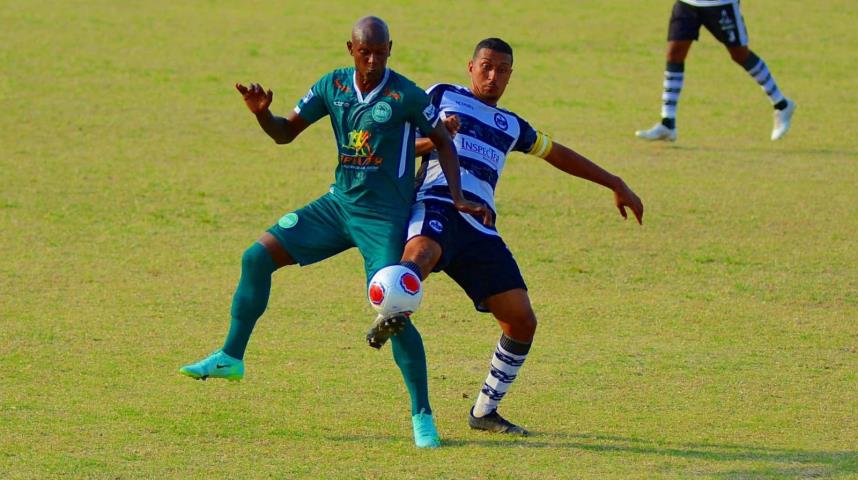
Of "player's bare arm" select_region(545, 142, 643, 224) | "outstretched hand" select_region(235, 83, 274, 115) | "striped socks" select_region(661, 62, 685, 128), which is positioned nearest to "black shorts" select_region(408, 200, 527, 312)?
"player's bare arm" select_region(545, 142, 643, 224)

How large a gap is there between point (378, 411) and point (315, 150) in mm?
8792

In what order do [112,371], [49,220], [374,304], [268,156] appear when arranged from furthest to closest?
1. [268,156]
2. [49,220]
3. [112,371]
4. [374,304]

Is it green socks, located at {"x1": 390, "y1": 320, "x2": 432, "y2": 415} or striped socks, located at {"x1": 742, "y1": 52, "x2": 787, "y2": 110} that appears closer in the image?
green socks, located at {"x1": 390, "y1": 320, "x2": 432, "y2": 415}

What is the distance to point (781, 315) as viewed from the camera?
36.7 ft

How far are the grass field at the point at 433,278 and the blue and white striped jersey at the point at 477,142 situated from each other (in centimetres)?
146

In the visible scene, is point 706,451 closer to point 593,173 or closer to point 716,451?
point 716,451

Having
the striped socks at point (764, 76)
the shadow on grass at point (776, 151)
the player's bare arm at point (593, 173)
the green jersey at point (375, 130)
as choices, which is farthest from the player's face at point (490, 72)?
the striped socks at point (764, 76)

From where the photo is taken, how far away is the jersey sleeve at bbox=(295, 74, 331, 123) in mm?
7887

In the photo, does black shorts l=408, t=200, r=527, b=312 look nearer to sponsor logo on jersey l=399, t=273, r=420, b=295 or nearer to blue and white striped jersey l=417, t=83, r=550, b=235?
blue and white striped jersey l=417, t=83, r=550, b=235

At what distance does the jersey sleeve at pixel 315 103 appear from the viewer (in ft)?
25.9

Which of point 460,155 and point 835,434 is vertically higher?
point 460,155

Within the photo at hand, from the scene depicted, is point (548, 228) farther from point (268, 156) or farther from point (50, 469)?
point (50, 469)

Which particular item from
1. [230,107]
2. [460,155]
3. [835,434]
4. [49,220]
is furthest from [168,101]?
[835,434]

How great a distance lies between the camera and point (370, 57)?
7.52m
